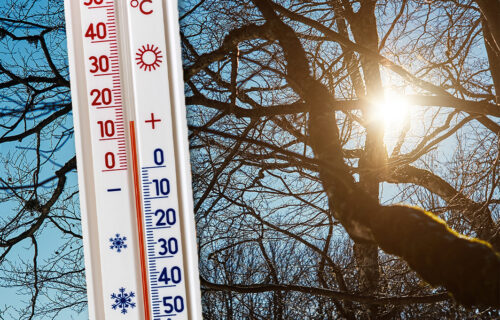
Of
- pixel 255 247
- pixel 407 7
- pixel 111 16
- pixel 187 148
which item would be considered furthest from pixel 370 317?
pixel 111 16

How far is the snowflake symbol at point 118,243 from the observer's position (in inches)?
52.1

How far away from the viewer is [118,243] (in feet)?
4.34

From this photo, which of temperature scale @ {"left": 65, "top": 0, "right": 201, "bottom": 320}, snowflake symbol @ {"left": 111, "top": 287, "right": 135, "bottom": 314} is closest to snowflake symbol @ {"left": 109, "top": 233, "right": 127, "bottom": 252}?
temperature scale @ {"left": 65, "top": 0, "right": 201, "bottom": 320}

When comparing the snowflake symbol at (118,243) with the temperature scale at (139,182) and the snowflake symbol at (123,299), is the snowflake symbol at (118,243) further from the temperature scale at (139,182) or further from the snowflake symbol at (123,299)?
the snowflake symbol at (123,299)

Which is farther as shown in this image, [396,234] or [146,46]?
[146,46]

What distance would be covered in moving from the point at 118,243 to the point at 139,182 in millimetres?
170

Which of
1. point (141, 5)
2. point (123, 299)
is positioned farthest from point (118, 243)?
point (141, 5)

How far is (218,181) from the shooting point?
55.5 inches

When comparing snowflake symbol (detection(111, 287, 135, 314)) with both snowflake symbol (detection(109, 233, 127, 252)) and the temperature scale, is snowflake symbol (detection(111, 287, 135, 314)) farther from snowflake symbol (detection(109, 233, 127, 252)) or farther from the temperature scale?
snowflake symbol (detection(109, 233, 127, 252))

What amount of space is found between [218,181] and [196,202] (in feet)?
0.28

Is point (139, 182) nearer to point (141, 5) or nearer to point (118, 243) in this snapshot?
point (118, 243)

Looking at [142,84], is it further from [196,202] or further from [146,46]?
[196,202]

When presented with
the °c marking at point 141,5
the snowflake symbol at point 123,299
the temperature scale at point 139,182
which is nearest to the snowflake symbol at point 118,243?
the temperature scale at point 139,182

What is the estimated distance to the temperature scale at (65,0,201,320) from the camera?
1.32 m
